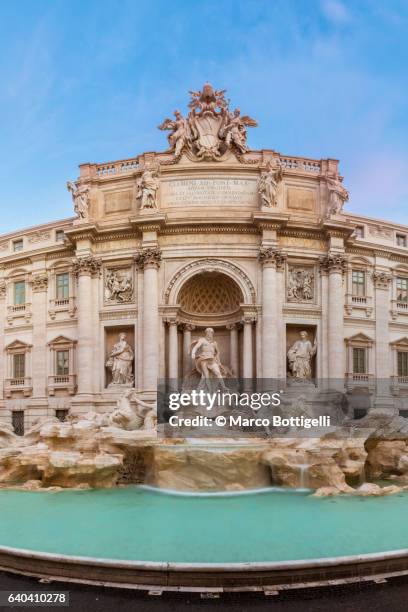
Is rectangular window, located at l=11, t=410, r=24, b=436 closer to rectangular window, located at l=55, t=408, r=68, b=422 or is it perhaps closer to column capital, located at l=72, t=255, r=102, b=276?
rectangular window, located at l=55, t=408, r=68, b=422

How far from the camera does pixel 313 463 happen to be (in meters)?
14.9

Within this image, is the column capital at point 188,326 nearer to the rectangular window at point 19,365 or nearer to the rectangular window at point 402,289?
the rectangular window at point 19,365

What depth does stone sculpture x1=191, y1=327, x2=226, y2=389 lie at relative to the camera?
73.8 feet

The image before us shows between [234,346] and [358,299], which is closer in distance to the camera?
[234,346]

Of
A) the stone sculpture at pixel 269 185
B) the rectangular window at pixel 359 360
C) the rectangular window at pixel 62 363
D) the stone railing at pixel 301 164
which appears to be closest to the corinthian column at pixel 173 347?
the rectangular window at pixel 62 363

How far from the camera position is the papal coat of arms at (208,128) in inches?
1014

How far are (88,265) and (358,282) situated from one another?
1341cm

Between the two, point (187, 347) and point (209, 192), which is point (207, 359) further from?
point (209, 192)

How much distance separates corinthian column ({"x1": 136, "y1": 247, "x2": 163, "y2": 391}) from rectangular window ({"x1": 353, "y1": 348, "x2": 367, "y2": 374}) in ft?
32.5

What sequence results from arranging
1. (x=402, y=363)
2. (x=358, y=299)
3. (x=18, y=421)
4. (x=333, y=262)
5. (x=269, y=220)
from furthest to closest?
(x=18, y=421), (x=402, y=363), (x=358, y=299), (x=333, y=262), (x=269, y=220)

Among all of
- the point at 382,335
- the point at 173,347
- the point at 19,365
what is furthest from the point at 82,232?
the point at 382,335

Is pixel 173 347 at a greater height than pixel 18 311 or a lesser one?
lesser

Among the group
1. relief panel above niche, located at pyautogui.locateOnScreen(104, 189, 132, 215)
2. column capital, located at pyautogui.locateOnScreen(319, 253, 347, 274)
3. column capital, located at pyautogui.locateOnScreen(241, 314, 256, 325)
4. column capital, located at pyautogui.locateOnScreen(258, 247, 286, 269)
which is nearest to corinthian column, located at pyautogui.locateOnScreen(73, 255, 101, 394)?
relief panel above niche, located at pyautogui.locateOnScreen(104, 189, 132, 215)

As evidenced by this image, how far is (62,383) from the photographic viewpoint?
26625 mm
